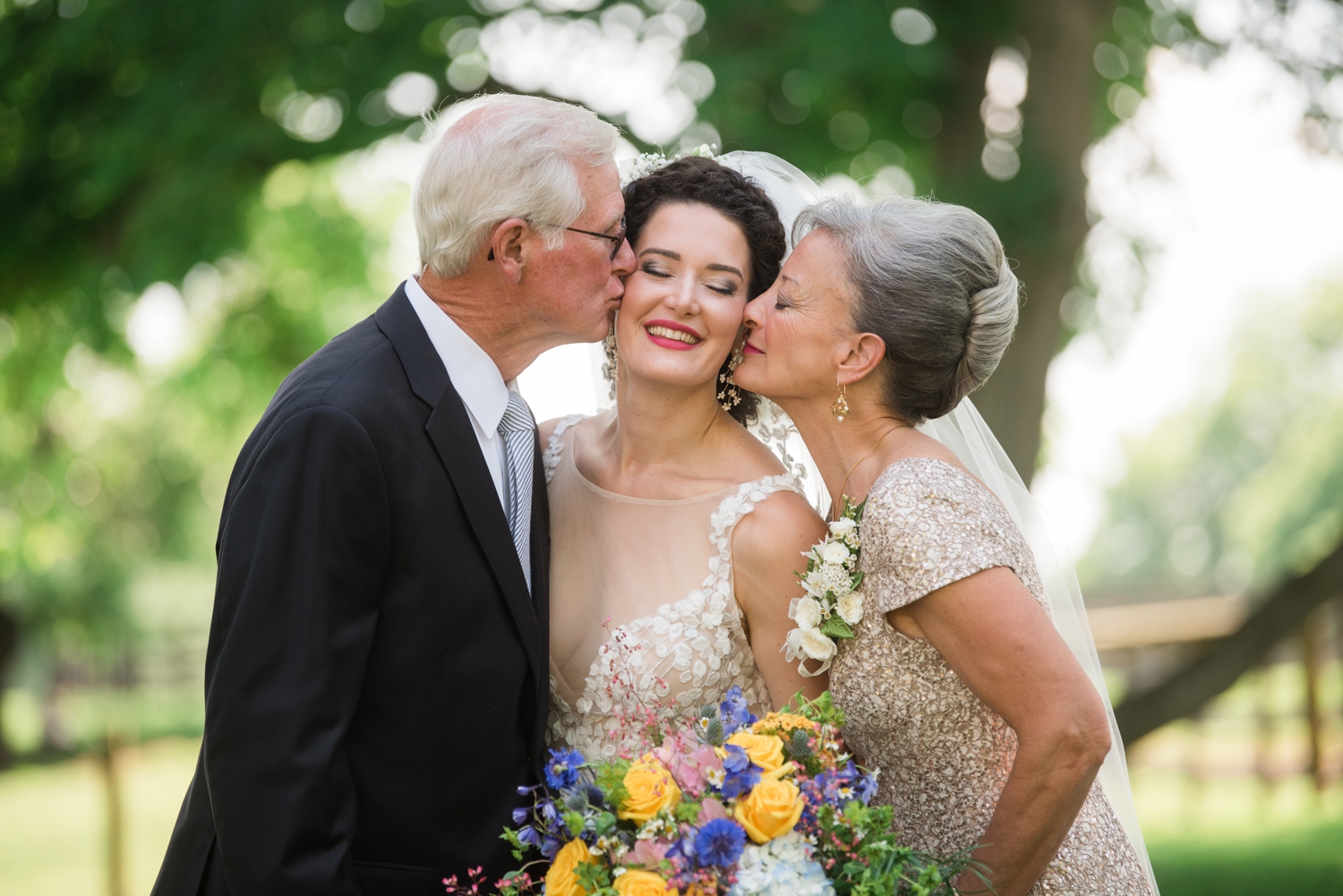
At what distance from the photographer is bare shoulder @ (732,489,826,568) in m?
3.48

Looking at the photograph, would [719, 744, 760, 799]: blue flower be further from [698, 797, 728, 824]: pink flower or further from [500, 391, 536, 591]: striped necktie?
[500, 391, 536, 591]: striped necktie

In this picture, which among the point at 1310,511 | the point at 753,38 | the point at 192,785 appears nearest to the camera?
the point at 192,785

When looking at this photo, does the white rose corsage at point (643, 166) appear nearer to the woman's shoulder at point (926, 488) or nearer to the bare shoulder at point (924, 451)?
the bare shoulder at point (924, 451)

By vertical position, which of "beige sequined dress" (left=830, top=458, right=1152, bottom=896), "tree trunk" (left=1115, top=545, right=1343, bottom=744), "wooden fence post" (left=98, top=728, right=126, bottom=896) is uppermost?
"beige sequined dress" (left=830, top=458, right=1152, bottom=896)

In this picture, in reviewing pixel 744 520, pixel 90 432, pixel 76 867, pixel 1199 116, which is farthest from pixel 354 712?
pixel 90 432

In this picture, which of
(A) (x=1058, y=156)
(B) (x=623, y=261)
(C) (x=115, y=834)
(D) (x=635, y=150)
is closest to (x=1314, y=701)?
(A) (x=1058, y=156)

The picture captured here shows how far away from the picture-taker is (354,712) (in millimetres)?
2785

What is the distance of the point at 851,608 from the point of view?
317 centimetres

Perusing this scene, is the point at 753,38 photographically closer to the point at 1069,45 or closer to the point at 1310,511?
the point at 1069,45

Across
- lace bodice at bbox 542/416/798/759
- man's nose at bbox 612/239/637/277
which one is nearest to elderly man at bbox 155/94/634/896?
man's nose at bbox 612/239/637/277

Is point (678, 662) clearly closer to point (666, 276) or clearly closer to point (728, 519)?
point (728, 519)

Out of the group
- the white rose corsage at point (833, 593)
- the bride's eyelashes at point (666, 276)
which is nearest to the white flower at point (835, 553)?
the white rose corsage at point (833, 593)

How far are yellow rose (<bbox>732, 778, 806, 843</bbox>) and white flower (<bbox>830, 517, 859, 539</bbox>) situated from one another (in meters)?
0.93

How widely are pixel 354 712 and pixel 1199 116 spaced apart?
8710 mm
